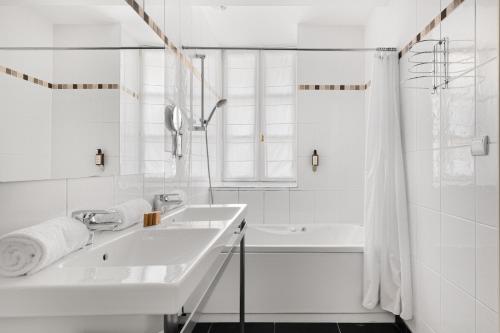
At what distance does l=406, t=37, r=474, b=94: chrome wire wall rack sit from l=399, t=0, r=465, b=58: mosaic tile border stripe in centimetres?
4

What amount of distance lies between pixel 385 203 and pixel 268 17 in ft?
6.62

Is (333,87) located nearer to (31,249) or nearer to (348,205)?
(348,205)

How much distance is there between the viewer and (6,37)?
0.93m

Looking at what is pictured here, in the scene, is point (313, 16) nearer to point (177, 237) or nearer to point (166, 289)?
point (177, 237)

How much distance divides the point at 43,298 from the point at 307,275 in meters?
2.11

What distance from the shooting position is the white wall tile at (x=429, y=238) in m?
1.97

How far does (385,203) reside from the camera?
2463mm

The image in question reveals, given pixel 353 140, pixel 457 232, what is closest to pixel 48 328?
pixel 457 232

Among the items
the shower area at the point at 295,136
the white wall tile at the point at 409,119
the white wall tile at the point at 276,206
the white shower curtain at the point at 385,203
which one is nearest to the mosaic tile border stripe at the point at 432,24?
the white shower curtain at the point at 385,203

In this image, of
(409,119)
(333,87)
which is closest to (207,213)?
(409,119)

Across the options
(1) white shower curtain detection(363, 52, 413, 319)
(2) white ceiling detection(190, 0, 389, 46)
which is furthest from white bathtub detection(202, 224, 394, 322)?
(2) white ceiling detection(190, 0, 389, 46)

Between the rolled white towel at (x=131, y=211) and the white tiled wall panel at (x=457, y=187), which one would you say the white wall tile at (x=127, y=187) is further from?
the white tiled wall panel at (x=457, y=187)

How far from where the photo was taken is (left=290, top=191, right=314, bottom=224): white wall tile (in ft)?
11.9

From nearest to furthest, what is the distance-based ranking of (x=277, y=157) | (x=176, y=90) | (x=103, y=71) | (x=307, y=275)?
(x=103, y=71)
(x=176, y=90)
(x=307, y=275)
(x=277, y=157)
